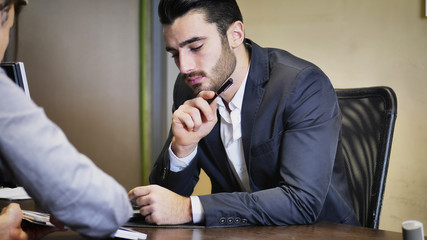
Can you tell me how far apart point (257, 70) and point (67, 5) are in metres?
1.85

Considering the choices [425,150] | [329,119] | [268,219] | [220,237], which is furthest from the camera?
[425,150]

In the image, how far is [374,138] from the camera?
1700mm

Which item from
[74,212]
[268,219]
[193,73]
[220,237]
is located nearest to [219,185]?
[193,73]

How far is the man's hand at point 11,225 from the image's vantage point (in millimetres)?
1040

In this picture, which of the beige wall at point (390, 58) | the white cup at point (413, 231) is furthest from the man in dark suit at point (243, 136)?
the beige wall at point (390, 58)

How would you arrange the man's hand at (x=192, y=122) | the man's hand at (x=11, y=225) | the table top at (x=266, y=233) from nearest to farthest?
the man's hand at (x=11, y=225)
the table top at (x=266, y=233)
the man's hand at (x=192, y=122)

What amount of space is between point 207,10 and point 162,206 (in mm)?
793

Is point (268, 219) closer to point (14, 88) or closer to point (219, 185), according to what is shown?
point (219, 185)

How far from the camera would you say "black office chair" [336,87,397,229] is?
64.7 inches

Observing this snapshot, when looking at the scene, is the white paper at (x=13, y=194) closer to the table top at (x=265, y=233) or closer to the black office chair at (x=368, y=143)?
the table top at (x=265, y=233)

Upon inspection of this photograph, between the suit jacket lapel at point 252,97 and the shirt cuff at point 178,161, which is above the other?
the suit jacket lapel at point 252,97

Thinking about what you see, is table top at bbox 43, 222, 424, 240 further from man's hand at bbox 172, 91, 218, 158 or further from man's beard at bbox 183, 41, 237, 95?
man's beard at bbox 183, 41, 237, 95

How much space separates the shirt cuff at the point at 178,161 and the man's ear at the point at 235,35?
1.39 ft

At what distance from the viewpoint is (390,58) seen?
2582 millimetres
